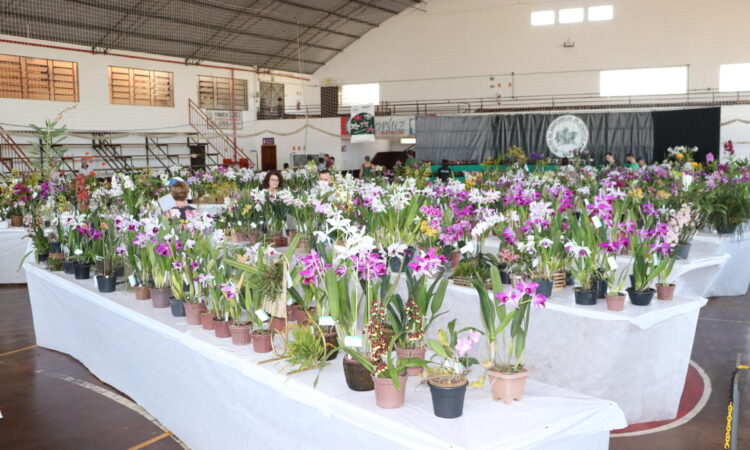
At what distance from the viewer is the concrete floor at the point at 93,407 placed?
3508mm

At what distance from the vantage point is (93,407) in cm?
401

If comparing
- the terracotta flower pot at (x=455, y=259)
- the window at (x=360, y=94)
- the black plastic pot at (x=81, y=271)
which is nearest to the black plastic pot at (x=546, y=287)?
the terracotta flower pot at (x=455, y=259)

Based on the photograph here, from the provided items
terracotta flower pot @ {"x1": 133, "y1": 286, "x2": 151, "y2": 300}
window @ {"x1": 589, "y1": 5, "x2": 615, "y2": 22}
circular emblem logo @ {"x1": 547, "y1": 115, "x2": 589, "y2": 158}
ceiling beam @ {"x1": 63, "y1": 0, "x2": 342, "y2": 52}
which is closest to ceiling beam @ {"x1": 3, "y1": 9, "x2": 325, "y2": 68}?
ceiling beam @ {"x1": 63, "y1": 0, "x2": 342, "y2": 52}

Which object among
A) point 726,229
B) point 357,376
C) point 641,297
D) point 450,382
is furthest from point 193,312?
point 726,229

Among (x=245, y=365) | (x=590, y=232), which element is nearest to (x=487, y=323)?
(x=245, y=365)

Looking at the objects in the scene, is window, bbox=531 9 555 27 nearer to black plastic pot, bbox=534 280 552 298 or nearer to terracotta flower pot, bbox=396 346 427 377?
black plastic pot, bbox=534 280 552 298

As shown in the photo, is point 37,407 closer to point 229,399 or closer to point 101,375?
point 101,375

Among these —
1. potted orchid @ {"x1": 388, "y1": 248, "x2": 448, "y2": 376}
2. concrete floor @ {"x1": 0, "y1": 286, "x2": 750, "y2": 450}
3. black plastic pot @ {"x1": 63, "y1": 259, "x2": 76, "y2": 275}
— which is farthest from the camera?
black plastic pot @ {"x1": 63, "y1": 259, "x2": 76, "y2": 275}

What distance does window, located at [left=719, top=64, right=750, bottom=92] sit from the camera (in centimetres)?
1988

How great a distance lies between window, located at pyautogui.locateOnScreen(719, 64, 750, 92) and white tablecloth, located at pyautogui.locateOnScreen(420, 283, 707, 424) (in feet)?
62.8

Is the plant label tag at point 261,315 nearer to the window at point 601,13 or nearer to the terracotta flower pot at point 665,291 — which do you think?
the terracotta flower pot at point 665,291

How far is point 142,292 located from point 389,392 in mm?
2207

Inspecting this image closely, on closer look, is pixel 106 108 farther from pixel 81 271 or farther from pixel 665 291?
pixel 665 291

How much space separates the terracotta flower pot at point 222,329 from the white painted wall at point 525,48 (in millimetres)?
20661
